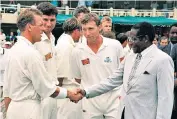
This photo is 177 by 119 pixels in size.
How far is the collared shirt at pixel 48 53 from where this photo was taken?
6.43m

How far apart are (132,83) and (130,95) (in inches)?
5.5

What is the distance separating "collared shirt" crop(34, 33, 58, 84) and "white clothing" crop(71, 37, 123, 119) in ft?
1.10

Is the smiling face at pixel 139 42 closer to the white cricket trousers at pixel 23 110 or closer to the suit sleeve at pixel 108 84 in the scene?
the suit sleeve at pixel 108 84

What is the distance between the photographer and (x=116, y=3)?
97.5 ft

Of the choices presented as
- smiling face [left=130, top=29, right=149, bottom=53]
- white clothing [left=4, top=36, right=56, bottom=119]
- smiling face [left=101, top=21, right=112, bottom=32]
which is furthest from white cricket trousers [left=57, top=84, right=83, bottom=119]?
smiling face [left=101, top=21, right=112, bottom=32]

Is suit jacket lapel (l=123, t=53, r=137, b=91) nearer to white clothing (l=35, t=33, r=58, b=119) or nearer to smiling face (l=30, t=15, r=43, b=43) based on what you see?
smiling face (l=30, t=15, r=43, b=43)

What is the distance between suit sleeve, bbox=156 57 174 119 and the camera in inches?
195

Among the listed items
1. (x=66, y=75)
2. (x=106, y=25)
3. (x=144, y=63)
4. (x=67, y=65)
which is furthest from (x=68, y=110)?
(x=106, y=25)

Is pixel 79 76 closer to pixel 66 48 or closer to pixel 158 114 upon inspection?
pixel 66 48

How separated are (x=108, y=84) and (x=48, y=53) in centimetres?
105

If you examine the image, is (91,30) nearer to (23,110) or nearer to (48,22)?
(48,22)

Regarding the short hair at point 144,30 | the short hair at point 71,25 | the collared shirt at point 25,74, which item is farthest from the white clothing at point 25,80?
the short hair at point 71,25

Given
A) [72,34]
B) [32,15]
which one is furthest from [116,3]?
[32,15]

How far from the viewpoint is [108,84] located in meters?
5.96
